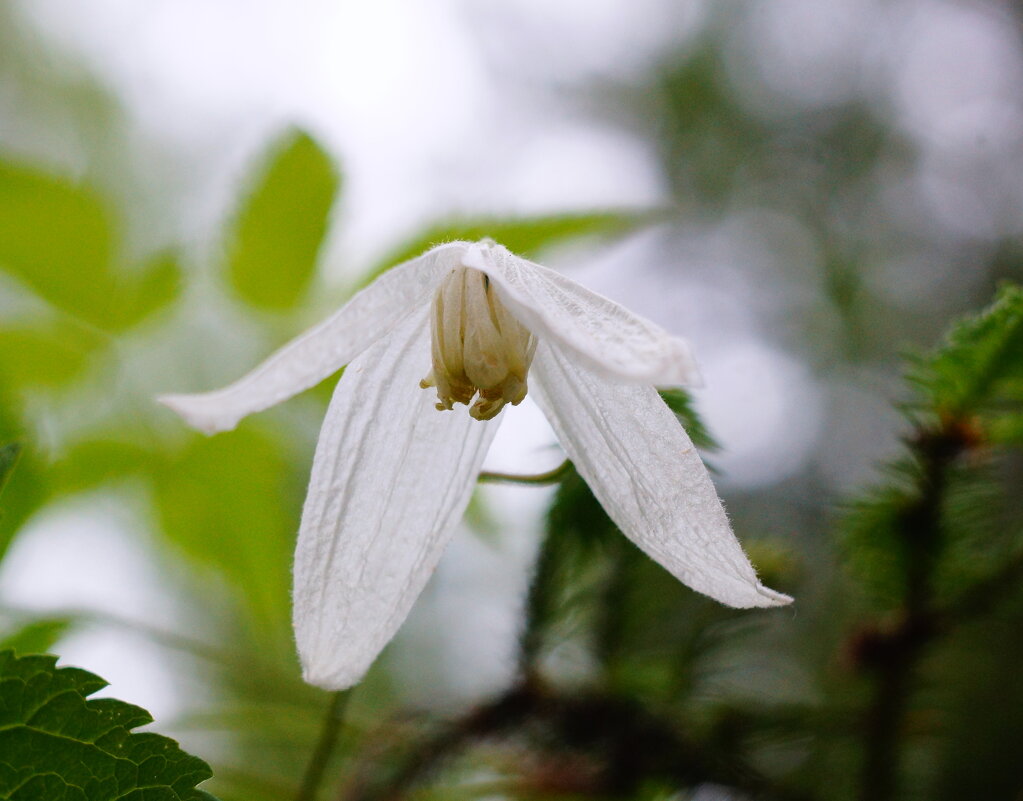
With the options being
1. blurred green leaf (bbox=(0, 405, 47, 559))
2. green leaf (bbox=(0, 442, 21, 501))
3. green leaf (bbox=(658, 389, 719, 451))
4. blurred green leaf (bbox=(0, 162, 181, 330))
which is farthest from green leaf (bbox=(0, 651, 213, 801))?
blurred green leaf (bbox=(0, 162, 181, 330))

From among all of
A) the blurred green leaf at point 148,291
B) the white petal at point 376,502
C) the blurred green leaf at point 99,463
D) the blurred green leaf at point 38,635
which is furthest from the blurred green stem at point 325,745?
the blurred green leaf at point 148,291

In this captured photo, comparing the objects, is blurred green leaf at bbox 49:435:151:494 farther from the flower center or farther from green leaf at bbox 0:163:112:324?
the flower center

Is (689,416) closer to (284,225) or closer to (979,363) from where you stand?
(979,363)

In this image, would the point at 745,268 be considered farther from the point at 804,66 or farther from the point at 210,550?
the point at 210,550

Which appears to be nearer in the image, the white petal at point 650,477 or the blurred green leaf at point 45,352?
the white petal at point 650,477

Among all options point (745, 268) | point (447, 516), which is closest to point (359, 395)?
point (447, 516)

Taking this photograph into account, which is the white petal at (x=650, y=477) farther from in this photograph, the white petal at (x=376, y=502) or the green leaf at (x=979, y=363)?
the green leaf at (x=979, y=363)
